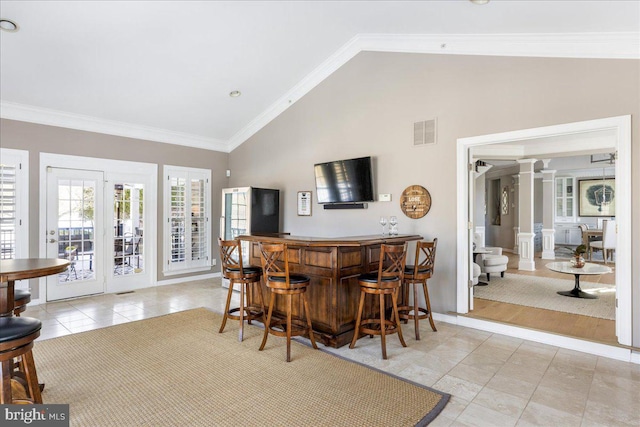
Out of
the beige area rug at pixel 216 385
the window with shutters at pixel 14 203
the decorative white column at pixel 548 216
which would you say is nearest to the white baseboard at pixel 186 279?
the window with shutters at pixel 14 203

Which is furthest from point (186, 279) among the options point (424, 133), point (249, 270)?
point (424, 133)

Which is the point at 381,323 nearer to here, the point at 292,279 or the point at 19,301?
the point at 292,279

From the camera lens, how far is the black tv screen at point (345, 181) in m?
4.86

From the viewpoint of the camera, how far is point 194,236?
22.6 ft

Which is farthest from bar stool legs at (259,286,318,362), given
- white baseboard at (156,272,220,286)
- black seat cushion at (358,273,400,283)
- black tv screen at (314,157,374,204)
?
white baseboard at (156,272,220,286)

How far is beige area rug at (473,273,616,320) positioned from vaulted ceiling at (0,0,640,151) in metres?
3.18

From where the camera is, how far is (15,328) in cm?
190

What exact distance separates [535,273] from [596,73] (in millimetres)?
5206

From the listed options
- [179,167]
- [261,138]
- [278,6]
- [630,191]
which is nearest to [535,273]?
[630,191]

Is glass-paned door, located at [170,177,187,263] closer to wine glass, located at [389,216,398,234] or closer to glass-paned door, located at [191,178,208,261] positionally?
glass-paned door, located at [191,178,208,261]

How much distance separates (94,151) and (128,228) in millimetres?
1404

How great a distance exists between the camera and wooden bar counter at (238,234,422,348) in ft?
11.0

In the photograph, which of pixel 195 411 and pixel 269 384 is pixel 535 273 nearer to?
pixel 269 384

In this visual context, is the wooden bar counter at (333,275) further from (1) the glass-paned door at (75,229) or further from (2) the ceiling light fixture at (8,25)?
(1) the glass-paned door at (75,229)
